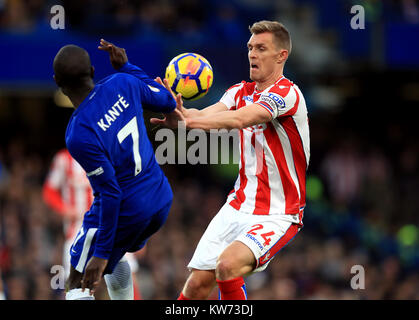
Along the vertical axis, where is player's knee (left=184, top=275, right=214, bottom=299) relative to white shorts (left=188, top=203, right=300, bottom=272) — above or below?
below

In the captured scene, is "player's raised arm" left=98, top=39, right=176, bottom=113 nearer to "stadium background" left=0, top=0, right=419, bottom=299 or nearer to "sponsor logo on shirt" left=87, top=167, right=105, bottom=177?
"sponsor logo on shirt" left=87, top=167, right=105, bottom=177

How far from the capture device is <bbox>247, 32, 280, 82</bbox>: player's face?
6000 mm

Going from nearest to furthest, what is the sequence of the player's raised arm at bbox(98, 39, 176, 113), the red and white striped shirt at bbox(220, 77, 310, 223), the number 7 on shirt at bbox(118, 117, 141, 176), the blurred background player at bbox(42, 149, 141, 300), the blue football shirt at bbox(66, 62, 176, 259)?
the blue football shirt at bbox(66, 62, 176, 259) < the number 7 on shirt at bbox(118, 117, 141, 176) < the player's raised arm at bbox(98, 39, 176, 113) < the red and white striped shirt at bbox(220, 77, 310, 223) < the blurred background player at bbox(42, 149, 141, 300)

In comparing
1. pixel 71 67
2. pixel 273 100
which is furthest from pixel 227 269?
pixel 71 67

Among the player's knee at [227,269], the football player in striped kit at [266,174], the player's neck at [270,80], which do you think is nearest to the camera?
the player's knee at [227,269]

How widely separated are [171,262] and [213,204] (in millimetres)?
2156

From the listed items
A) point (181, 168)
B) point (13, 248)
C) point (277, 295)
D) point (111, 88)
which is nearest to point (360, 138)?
point (181, 168)

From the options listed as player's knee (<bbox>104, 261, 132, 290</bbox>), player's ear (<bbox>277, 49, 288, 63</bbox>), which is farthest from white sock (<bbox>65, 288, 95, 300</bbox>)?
player's ear (<bbox>277, 49, 288, 63</bbox>)

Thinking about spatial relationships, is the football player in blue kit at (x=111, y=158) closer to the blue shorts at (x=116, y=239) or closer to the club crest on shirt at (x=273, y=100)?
the blue shorts at (x=116, y=239)

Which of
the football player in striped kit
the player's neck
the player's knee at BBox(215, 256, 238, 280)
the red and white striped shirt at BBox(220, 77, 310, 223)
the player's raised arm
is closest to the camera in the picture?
the player's raised arm

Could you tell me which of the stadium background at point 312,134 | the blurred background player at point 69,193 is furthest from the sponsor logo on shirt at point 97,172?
the stadium background at point 312,134

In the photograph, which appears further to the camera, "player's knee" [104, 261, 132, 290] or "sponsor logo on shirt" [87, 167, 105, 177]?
"player's knee" [104, 261, 132, 290]

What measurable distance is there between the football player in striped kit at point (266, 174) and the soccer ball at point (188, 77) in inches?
8.7

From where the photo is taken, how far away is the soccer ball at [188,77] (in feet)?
20.2
